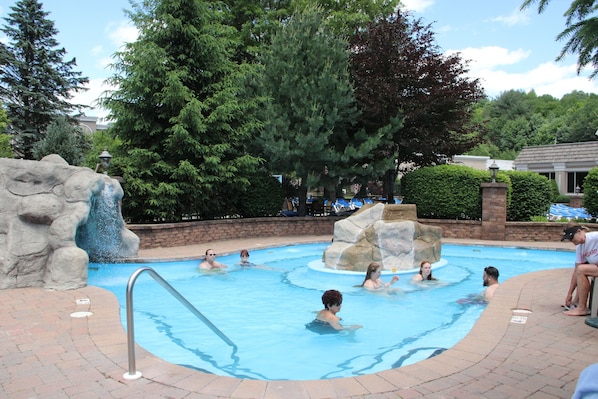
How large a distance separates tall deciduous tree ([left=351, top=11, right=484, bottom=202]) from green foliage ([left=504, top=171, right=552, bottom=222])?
2710mm

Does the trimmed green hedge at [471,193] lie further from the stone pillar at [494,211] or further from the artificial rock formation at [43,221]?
the artificial rock formation at [43,221]

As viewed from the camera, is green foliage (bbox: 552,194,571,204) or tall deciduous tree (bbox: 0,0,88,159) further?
green foliage (bbox: 552,194,571,204)

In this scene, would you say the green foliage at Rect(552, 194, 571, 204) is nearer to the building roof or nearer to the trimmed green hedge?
the building roof

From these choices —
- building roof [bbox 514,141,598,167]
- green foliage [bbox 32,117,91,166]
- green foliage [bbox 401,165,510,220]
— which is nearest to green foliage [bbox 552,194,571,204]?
building roof [bbox 514,141,598,167]

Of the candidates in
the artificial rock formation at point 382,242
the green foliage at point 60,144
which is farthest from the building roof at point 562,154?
the green foliage at point 60,144

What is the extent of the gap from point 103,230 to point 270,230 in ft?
24.0

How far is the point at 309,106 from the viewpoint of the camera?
16391mm

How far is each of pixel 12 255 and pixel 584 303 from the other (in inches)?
345

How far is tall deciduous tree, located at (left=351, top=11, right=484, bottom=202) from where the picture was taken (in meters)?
17.2

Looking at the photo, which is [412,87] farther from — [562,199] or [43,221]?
[562,199]

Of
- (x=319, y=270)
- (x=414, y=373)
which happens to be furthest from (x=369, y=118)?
(x=414, y=373)

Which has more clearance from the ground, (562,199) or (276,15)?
(276,15)

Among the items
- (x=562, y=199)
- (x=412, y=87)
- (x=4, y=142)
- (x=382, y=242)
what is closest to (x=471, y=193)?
(x=412, y=87)

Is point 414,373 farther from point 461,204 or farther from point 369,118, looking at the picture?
point 369,118
